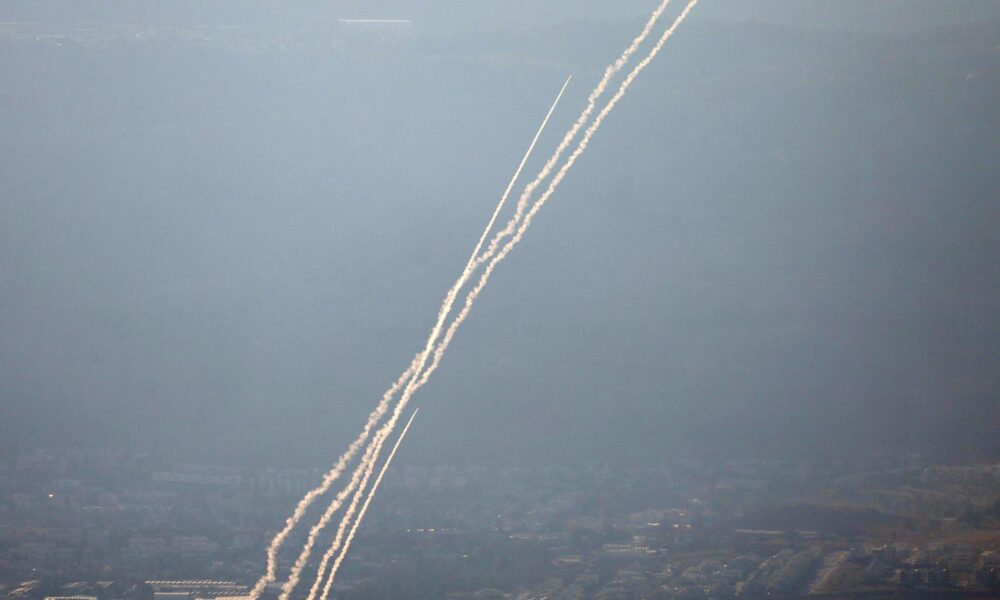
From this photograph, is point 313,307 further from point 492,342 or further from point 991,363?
point 991,363

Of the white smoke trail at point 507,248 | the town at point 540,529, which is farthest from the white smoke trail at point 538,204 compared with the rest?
the town at point 540,529

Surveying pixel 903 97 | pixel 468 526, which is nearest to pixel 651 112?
pixel 903 97

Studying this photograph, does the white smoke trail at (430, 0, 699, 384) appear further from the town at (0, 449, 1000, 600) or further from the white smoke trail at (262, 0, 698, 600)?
the town at (0, 449, 1000, 600)

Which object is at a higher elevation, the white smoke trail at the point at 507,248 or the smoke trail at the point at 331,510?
the white smoke trail at the point at 507,248

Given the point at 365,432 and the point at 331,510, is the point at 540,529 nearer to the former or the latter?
the point at 331,510

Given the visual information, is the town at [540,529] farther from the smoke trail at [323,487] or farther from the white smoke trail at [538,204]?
the white smoke trail at [538,204]

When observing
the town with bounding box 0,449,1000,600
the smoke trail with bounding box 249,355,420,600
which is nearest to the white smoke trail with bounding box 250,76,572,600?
the smoke trail with bounding box 249,355,420,600

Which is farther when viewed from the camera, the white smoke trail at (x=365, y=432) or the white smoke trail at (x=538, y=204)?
the white smoke trail at (x=538, y=204)
